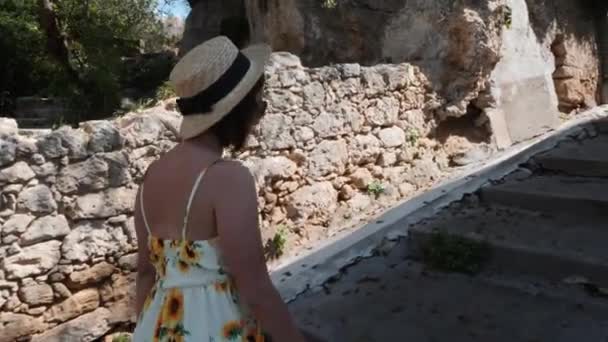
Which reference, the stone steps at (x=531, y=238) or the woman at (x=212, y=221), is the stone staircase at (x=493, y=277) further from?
the woman at (x=212, y=221)

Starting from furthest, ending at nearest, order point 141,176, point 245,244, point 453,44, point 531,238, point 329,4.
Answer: point 329,4, point 453,44, point 141,176, point 531,238, point 245,244

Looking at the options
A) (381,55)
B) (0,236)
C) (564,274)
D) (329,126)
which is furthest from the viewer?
(381,55)

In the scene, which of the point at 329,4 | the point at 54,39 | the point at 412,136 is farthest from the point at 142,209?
the point at 54,39

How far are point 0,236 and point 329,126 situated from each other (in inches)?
98.6

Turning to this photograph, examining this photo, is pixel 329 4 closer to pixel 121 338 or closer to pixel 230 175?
pixel 121 338

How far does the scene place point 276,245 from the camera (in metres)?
4.02

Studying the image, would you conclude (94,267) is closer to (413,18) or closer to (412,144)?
(412,144)

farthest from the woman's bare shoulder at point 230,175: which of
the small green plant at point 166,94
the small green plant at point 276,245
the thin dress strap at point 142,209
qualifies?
the small green plant at point 166,94

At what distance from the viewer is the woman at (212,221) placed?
4.07 feet

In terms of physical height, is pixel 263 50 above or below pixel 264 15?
below

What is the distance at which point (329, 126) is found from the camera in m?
4.39

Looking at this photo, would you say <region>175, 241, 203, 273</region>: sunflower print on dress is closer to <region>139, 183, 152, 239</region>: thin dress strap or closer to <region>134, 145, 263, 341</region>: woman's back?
<region>134, 145, 263, 341</region>: woman's back

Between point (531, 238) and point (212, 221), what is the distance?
85.6 inches

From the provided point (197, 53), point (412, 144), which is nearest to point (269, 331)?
point (197, 53)
